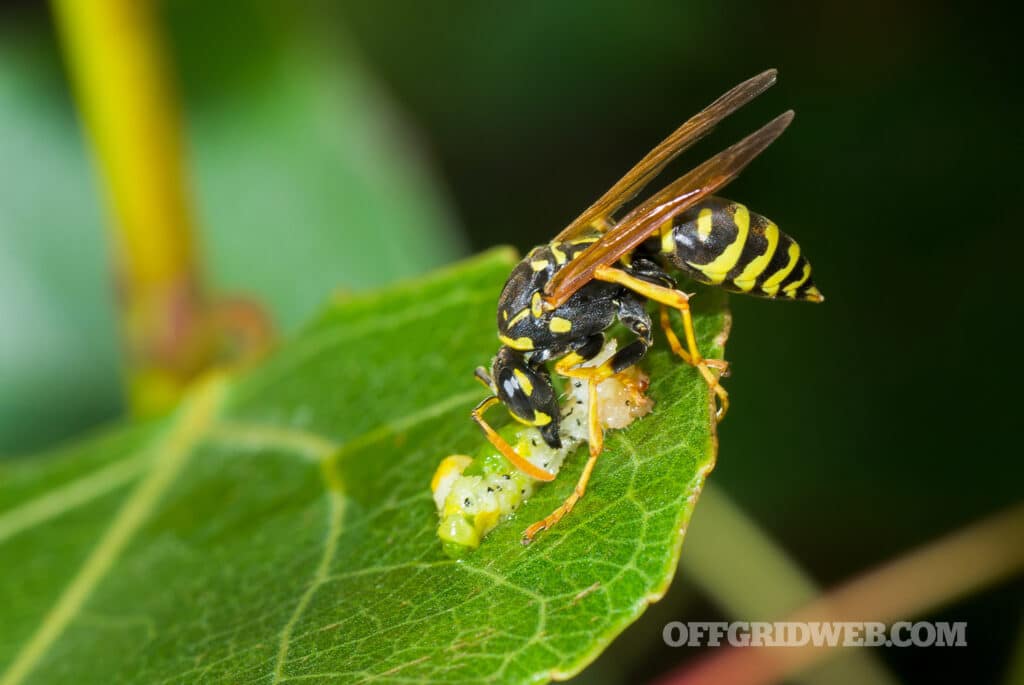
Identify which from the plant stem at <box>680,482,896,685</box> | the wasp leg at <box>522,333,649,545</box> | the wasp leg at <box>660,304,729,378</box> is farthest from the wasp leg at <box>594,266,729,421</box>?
the plant stem at <box>680,482,896,685</box>

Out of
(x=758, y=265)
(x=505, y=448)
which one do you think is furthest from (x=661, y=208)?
(x=505, y=448)

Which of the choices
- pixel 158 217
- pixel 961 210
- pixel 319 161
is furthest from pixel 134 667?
pixel 961 210

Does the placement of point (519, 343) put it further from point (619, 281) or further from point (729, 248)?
point (729, 248)

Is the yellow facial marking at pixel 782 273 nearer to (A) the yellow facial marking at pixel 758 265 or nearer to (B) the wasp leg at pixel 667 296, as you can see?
(A) the yellow facial marking at pixel 758 265

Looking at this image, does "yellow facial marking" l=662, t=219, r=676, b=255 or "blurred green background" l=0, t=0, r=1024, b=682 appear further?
"blurred green background" l=0, t=0, r=1024, b=682

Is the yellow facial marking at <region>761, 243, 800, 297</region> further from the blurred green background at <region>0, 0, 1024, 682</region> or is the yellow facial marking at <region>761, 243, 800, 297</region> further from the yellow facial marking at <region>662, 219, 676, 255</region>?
the blurred green background at <region>0, 0, 1024, 682</region>

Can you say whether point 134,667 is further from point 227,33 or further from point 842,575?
point 227,33
